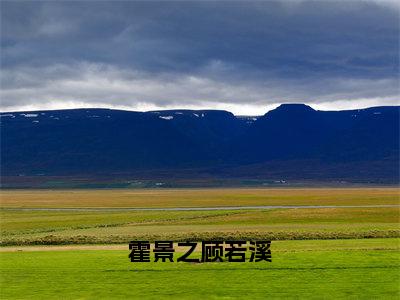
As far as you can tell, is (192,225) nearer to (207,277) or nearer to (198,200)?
(207,277)

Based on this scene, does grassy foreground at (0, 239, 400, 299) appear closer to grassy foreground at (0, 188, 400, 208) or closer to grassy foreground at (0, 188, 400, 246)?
grassy foreground at (0, 188, 400, 246)

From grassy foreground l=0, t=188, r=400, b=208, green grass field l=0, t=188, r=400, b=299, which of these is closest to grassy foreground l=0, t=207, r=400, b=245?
green grass field l=0, t=188, r=400, b=299

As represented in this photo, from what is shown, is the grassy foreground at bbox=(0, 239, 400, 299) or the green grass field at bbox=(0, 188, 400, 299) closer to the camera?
the grassy foreground at bbox=(0, 239, 400, 299)

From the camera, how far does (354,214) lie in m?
81.8

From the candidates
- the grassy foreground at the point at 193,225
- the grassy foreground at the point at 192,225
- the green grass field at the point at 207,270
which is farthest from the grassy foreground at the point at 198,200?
the green grass field at the point at 207,270

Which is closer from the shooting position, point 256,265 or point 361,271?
point 361,271

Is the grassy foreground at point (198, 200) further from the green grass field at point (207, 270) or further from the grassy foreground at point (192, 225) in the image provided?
the green grass field at point (207, 270)

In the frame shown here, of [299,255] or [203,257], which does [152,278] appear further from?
[299,255]

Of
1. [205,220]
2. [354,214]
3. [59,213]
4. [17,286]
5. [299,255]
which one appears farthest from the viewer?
[59,213]

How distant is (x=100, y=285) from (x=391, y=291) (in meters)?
12.4

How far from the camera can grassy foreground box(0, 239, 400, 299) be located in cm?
2675

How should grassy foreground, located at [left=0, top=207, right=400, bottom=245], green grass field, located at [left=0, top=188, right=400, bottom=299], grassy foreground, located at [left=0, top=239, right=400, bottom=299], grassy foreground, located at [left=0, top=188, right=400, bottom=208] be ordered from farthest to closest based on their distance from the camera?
grassy foreground, located at [left=0, top=188, right=400, bottom=208] < grassy foreground, located at [left=0, top=207, right=400, bottom=245] < green grass field, located at [left=0, top=188, right=400, bottom=299] < grassy foreground, located at [left=0, top=239, right=400, bottom=299]

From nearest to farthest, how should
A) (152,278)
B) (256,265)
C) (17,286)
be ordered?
(17,286) < (152,278) < (256,265)

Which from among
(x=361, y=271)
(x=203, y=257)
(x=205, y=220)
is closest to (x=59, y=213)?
(x=205, y=220)
